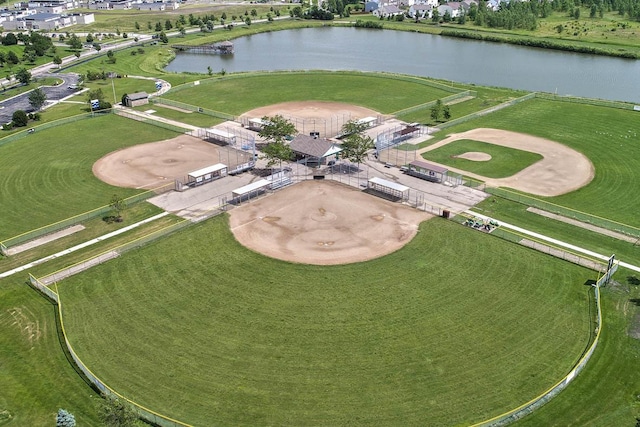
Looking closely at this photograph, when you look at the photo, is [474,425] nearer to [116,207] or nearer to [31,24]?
[116,207]

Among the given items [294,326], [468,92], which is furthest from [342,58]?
[294,326]

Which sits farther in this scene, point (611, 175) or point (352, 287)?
point (611, 175)

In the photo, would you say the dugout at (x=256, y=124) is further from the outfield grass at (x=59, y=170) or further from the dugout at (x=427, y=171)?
the dugout at (x=427, y=171)

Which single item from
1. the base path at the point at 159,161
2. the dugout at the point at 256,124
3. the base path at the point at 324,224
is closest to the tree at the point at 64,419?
the base path at the point at 324,224

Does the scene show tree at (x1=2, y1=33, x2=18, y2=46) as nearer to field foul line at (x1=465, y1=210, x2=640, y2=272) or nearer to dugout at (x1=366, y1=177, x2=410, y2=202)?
dugout at (x1=366, y1=177, x2=410, y2=202)

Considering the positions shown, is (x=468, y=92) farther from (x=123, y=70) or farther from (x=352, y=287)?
(x=123, y=70)

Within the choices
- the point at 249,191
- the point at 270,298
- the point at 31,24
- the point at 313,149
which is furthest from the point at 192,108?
the point at 31,24

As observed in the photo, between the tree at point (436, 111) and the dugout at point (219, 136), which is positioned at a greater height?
the tree at point (436, 111)
